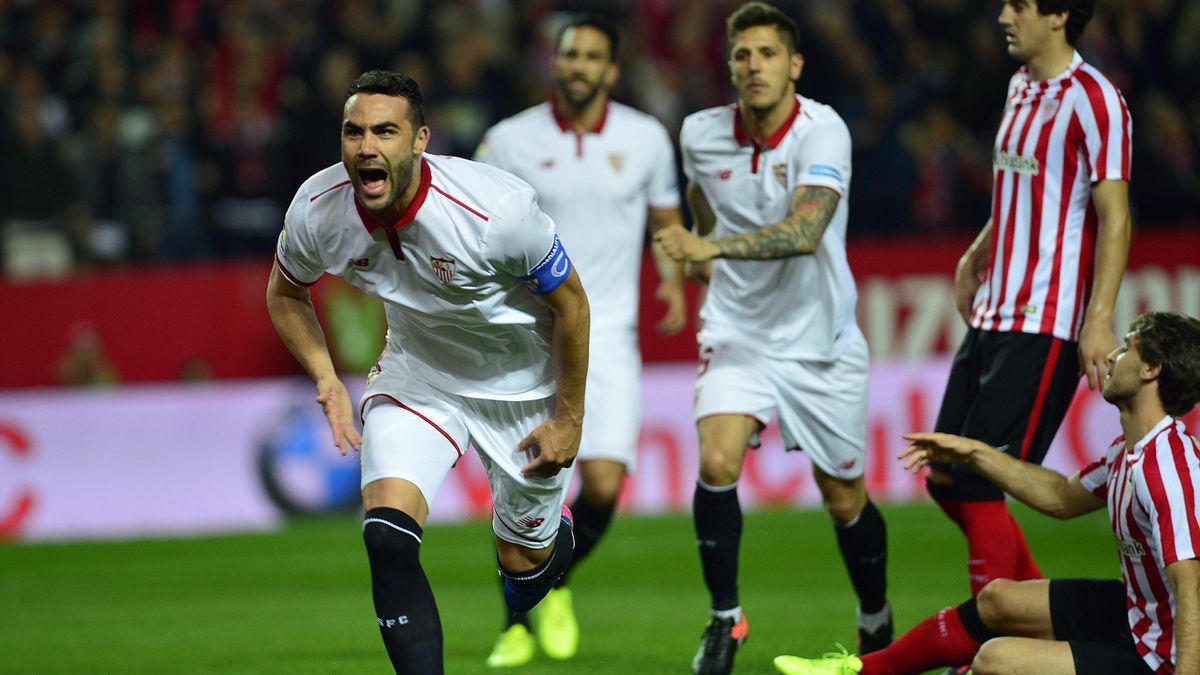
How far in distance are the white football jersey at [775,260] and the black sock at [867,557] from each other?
0.73 meters

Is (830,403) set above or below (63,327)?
above

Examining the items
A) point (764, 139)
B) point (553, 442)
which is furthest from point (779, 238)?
point (553, 442)

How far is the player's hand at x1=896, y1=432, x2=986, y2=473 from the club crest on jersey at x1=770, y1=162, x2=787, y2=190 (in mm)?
1763

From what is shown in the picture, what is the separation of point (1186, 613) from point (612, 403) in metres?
3.54

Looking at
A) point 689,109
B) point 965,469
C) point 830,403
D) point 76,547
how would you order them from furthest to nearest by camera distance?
point 689,109 < point 76,547 < point 830,403 < point 965,469

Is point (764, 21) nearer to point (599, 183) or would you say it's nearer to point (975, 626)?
point (599, 183)

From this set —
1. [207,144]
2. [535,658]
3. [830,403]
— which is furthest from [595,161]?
[207,144]

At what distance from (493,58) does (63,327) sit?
480 cm

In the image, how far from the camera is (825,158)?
Result: 6891 mm

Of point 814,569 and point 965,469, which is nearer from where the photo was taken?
point 965,469

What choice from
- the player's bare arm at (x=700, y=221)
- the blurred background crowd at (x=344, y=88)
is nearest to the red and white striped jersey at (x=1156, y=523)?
the player's bare arm at (x=700, y=221)

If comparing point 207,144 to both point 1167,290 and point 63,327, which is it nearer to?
point 63,327

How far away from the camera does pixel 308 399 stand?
14062 mm

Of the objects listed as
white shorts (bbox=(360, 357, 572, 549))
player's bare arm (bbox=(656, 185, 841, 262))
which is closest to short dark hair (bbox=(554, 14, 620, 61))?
player's bare arm (bbox=(656, 185, 841, 262))
